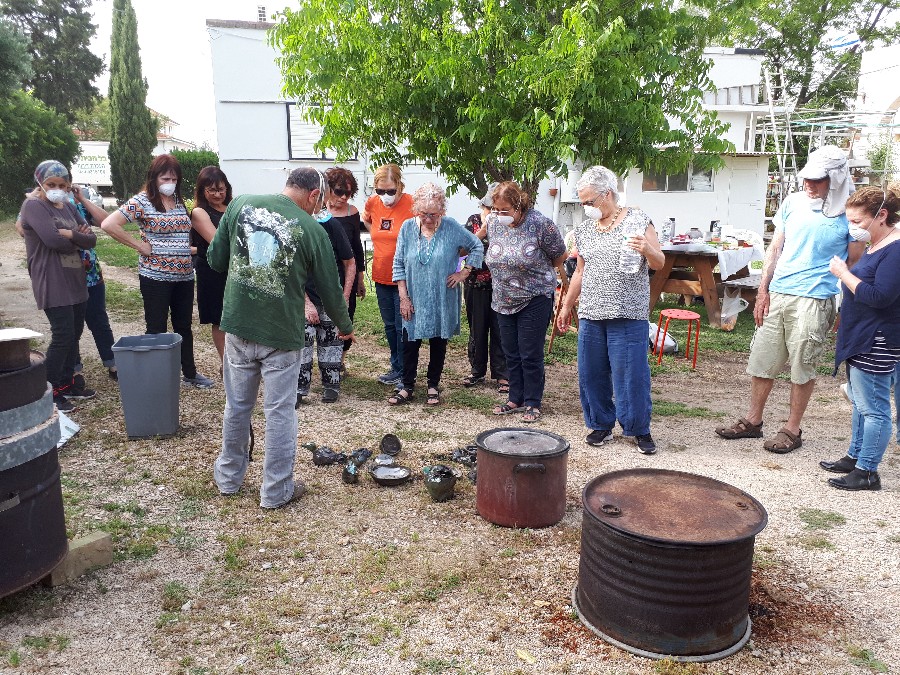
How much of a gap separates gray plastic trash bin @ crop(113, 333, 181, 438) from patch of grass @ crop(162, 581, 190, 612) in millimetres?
2096

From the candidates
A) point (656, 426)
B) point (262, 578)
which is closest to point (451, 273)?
point (656, 426)

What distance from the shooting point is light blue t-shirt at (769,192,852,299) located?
4.50m

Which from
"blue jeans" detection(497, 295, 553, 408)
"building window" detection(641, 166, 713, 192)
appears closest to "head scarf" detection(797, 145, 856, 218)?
"blue jeans" detection(497, 295, 553, 408)

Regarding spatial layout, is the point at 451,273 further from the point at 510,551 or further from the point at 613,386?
the point at 510,551

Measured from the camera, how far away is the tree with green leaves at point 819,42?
31953 mm

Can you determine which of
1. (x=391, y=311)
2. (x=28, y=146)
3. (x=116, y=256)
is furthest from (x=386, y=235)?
(x=28, y=146)

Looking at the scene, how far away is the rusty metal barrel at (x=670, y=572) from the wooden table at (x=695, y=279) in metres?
7.17

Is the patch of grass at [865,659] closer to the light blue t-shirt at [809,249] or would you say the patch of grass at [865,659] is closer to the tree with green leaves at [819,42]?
the light blue t-shirt at [809,249]

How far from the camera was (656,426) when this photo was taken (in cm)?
564

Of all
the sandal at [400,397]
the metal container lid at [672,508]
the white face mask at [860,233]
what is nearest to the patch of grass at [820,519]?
the metal container lid at [672,508]

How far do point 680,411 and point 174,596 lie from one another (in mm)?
4467

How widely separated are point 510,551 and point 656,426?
8.32 ft

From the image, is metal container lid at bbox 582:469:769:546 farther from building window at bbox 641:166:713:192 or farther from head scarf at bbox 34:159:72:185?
building window at bbox 641:166:713:192

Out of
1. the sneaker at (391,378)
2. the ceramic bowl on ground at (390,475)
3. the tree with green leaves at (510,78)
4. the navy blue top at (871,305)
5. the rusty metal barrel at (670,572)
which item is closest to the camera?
the rusty metal barrel at (670,572)
